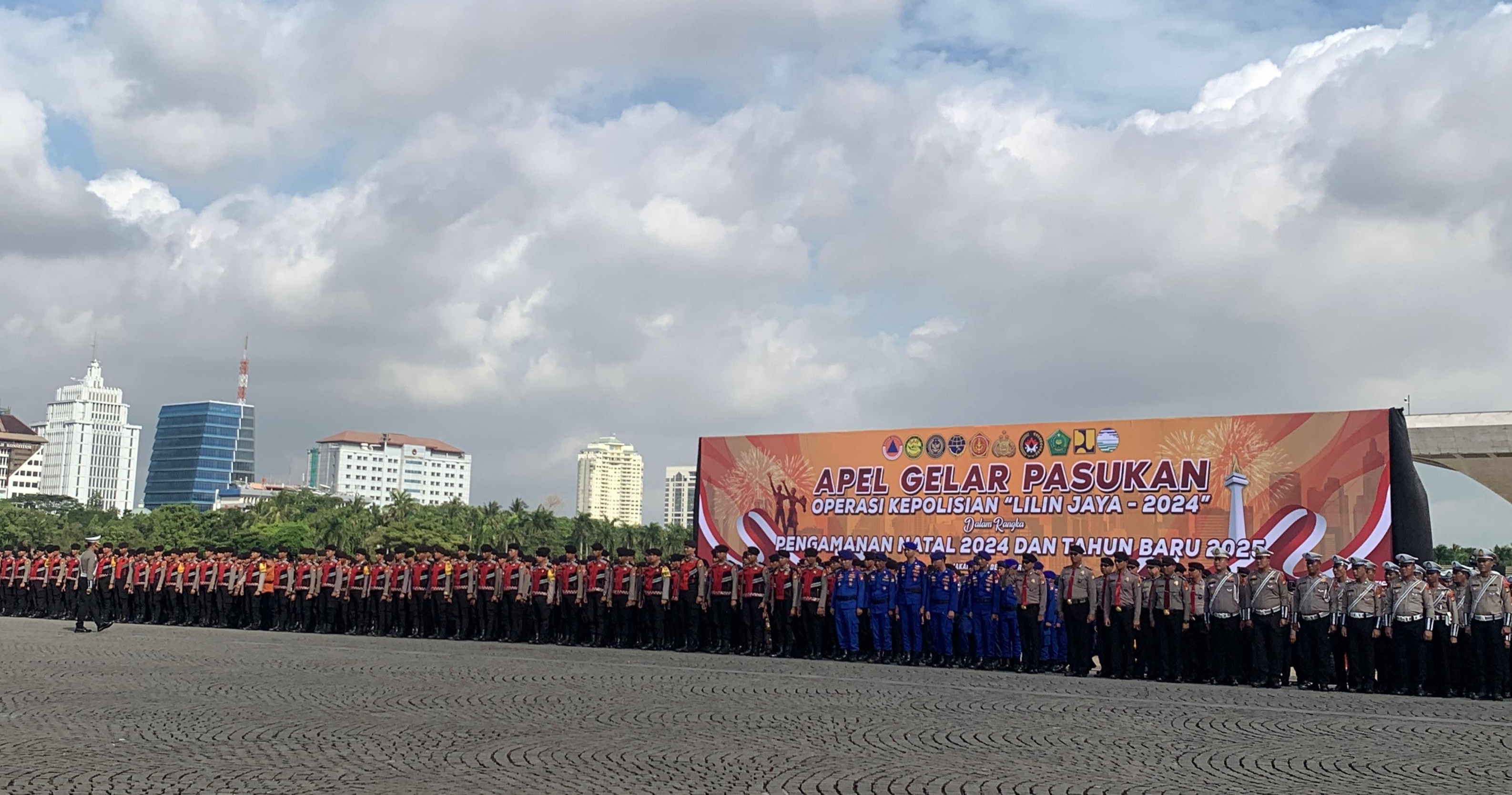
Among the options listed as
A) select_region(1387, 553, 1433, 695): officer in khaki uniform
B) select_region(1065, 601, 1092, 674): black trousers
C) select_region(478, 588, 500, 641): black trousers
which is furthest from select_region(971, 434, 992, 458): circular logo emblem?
select_region(478, 588, 500, 641): black trousers

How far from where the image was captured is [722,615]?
19141mm

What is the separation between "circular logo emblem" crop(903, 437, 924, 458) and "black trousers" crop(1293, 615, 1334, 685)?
6.75 meters

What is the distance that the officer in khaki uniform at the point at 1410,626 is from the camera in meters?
13.7

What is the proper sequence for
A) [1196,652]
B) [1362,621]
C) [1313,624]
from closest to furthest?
[1362,621]
[1313,624]
[1196,652]

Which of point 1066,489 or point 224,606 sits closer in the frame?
point 1066,489

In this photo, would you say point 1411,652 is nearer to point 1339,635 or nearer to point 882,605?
point 1339,635

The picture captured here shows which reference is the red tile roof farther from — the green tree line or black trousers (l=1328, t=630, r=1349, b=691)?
black trousers (l=1328, t=630, r=1349, b=691)

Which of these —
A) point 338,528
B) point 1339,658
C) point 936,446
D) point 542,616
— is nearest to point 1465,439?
point 936,446

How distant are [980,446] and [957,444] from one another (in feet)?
1.23

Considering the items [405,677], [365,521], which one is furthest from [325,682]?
[365,521]

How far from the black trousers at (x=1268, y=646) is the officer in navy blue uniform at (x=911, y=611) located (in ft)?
14.2

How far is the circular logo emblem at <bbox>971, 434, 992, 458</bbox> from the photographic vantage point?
774 inches

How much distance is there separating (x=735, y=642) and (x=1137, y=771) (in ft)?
38.0

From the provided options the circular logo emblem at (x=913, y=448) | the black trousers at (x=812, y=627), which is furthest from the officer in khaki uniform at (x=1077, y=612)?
the circular logo emblem at (x=913, y=448)
